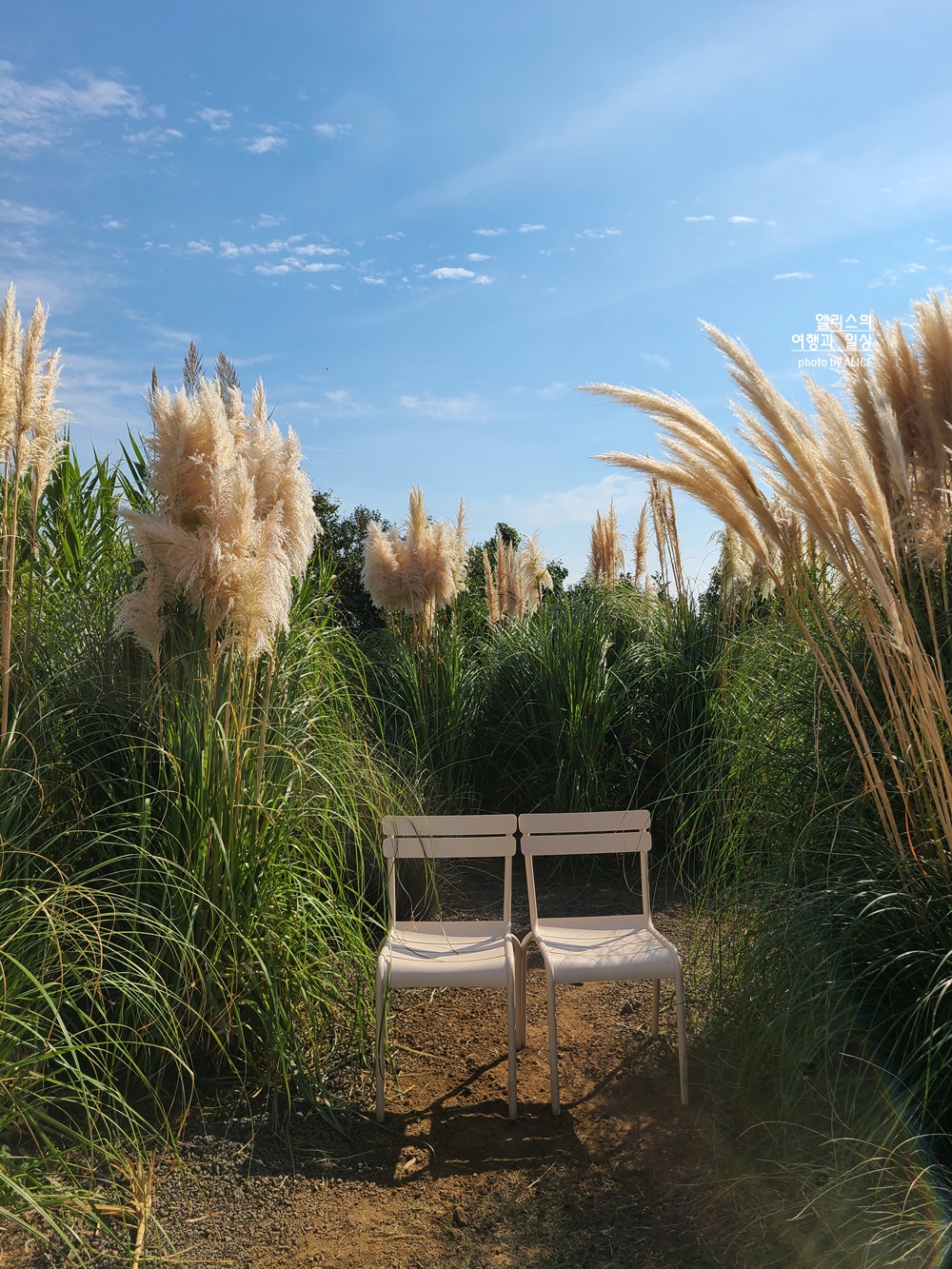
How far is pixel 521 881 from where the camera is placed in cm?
641

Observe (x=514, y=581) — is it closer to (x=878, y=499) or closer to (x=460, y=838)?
(x=460, y=838)

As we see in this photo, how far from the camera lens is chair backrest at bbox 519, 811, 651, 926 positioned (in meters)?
4.12

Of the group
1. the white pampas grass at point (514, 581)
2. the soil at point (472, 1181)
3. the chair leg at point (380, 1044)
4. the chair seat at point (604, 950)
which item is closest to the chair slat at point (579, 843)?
the chair seat at point (604, 950)

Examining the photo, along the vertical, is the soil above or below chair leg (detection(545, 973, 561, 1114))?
below

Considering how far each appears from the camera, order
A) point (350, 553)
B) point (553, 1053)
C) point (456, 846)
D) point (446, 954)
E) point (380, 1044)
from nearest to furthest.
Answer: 1. point (380, 1044)
2. point (553, 1053)
3. point (446, 954)
4. point (456, 846)
5. point (350, 553)

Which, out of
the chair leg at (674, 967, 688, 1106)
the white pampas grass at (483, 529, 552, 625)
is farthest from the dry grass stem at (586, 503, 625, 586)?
the chair leg at (674, 967, 688, 1106)

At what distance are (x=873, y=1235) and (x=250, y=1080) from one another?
1.96m

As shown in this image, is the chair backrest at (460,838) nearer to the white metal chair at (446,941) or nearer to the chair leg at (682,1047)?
the white metal chair at (446,941)

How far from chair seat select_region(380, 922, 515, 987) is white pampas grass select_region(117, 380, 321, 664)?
1197 millimetres

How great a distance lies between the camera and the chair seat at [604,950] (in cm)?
333

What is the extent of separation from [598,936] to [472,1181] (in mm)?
1116

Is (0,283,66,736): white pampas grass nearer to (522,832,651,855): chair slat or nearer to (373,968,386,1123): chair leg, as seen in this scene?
(373,968,386,1123): chair leg

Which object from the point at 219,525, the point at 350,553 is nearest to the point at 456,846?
the point at 219,525

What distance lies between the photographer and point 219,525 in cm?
331
